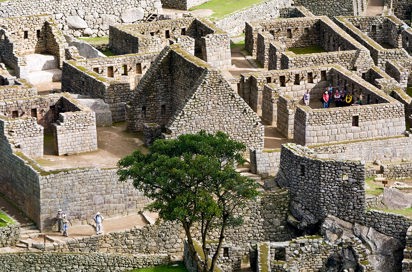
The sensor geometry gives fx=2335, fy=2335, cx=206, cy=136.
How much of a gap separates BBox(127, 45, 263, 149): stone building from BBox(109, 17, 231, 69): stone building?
24.8 ft

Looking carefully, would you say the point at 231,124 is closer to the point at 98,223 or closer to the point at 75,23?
the point at 98,223

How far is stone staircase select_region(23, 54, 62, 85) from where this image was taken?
110250 mm

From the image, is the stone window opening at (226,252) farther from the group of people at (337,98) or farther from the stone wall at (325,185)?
the group of people at (337,98)

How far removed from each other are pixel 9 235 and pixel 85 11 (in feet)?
104

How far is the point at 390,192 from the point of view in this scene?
9494 centimetres

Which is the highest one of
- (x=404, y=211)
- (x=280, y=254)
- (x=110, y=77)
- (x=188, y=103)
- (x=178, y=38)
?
(x=178, y=38)

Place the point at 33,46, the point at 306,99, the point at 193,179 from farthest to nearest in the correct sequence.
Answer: the point at 33,46 → the point at 306,99 → the point at 193,179

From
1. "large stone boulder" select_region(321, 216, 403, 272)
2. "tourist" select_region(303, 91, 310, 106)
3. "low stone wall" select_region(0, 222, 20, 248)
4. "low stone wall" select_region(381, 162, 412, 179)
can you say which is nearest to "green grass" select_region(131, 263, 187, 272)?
"low stone wall" select_region(0, 222, 20, 248)

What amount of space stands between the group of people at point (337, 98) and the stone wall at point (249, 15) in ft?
56.9

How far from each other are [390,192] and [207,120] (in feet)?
28.3

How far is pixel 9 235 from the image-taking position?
305 feet

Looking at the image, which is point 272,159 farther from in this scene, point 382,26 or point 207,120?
point 382,26

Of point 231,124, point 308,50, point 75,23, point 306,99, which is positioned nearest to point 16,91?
point 231,124

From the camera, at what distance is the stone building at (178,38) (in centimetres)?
11019
